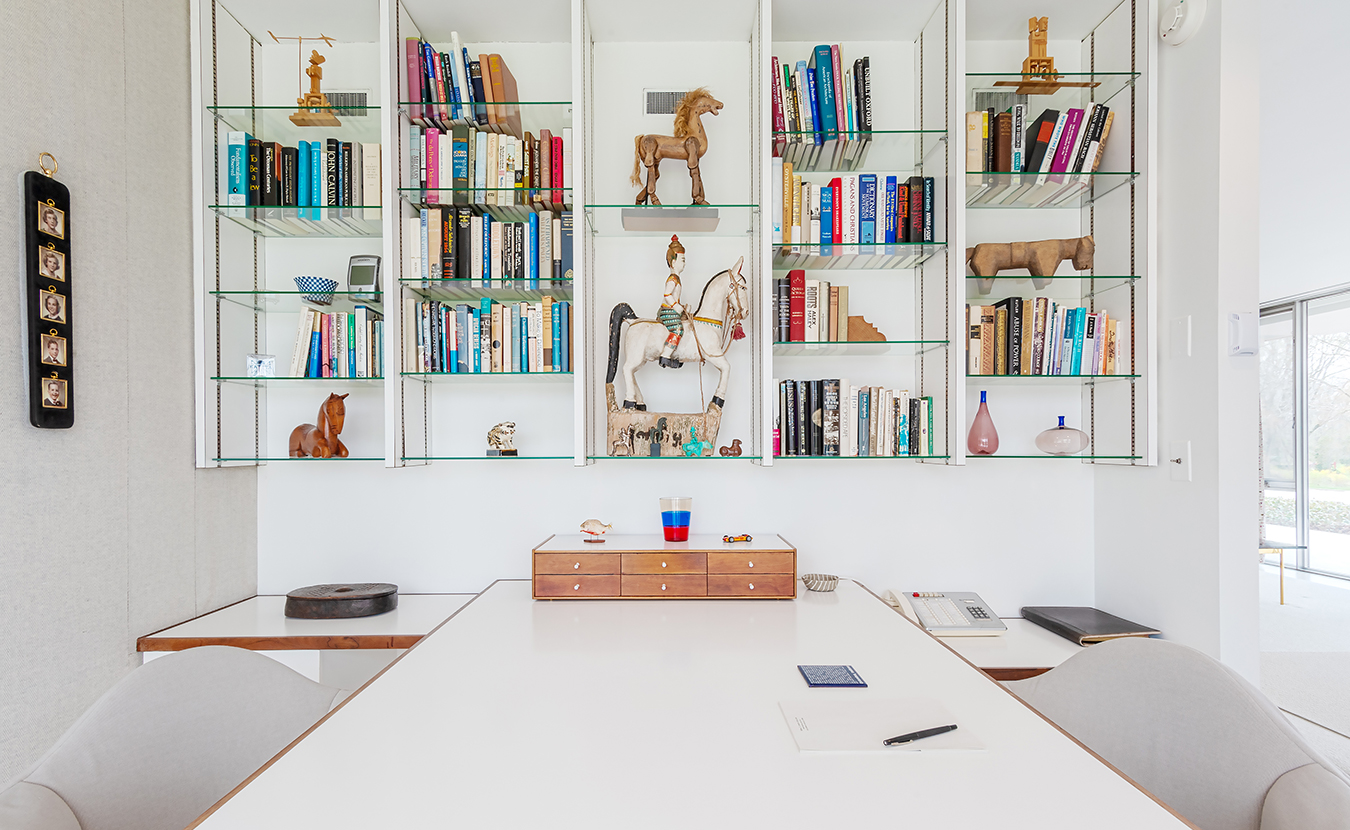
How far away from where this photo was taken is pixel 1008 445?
Answer: 2.53m

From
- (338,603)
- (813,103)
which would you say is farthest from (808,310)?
(338,603)

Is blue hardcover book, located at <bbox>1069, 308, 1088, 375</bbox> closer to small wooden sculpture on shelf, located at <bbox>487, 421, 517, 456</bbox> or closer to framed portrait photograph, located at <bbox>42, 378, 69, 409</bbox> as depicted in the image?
small wooden sculpture on shelf, located at <bbox>487, 421, 517, 456</bbox>

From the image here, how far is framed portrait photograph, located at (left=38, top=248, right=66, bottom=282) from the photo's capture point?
1.64m

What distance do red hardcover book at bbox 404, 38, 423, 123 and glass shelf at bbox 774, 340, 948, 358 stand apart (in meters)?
1.49

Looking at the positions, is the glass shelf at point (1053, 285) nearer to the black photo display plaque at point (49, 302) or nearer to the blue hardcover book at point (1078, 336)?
the blue hardcover book at point (1078, 336)

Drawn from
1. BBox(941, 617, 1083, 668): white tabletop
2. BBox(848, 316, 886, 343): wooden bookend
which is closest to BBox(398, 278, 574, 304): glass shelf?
BBox(848, 316, 886, 343): wooden bookend

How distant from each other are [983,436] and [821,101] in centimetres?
128

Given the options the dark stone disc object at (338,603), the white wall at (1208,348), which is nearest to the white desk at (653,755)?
the dark stone disc object at (338,603)

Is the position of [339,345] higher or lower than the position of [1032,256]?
lower

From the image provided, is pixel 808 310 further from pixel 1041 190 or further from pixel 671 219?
pixel 1041 190

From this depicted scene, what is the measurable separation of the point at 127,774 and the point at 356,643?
2.90 ft

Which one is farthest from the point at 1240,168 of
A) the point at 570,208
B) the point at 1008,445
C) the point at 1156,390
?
the point at 570,208

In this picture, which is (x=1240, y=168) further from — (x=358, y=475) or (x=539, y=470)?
(x=358, y=475)

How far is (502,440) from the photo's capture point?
7.68ft
